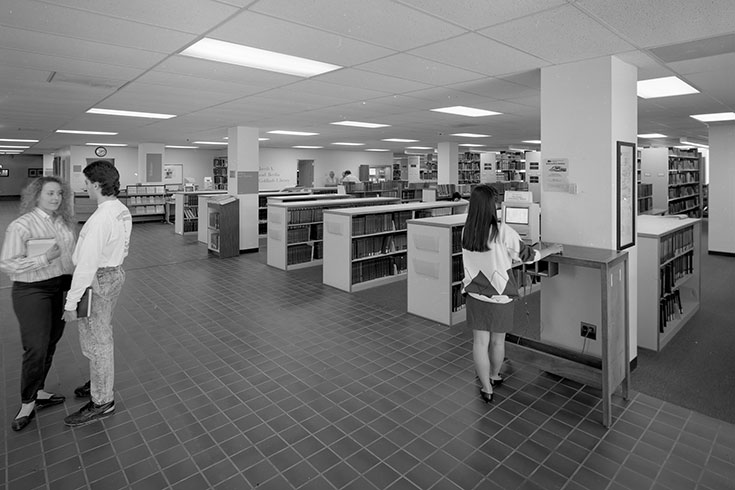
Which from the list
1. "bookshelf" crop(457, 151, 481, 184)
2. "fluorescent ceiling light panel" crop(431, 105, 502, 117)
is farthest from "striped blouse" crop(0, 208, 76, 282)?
"bookshelf" crop(457, 151, 481, 184)

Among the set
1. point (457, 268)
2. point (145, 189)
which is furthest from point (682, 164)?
point (145, 189)

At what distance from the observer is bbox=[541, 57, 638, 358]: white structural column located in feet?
12.4

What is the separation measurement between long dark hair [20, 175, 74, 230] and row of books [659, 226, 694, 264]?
16.9 feet

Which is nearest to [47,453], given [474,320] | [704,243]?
[474,320]

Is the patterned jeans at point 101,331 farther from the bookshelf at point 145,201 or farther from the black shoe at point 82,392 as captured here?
the bookshelf at point 145,201

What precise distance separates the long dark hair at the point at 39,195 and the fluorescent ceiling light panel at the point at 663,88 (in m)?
5.79

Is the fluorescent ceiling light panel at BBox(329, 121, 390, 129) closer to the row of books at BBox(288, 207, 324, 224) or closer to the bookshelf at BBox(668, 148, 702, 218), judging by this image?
the row of books at BBox(288, 207, 324, 224)

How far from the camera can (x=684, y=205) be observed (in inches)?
522

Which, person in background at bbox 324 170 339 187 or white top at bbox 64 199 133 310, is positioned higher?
person in background at bbox 324 170 339 187

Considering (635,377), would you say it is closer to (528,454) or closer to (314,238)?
(528,454)

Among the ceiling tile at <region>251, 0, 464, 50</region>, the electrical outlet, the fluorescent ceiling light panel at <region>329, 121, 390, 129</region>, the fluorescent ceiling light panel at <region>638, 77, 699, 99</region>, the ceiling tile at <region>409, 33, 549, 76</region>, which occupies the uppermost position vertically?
the fluorescent ceiling light panel at <region>329, 121, 390, 129</region>

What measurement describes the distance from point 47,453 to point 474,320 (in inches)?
115

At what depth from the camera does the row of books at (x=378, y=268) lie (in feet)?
22.0

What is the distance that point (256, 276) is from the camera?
7.59 metres
